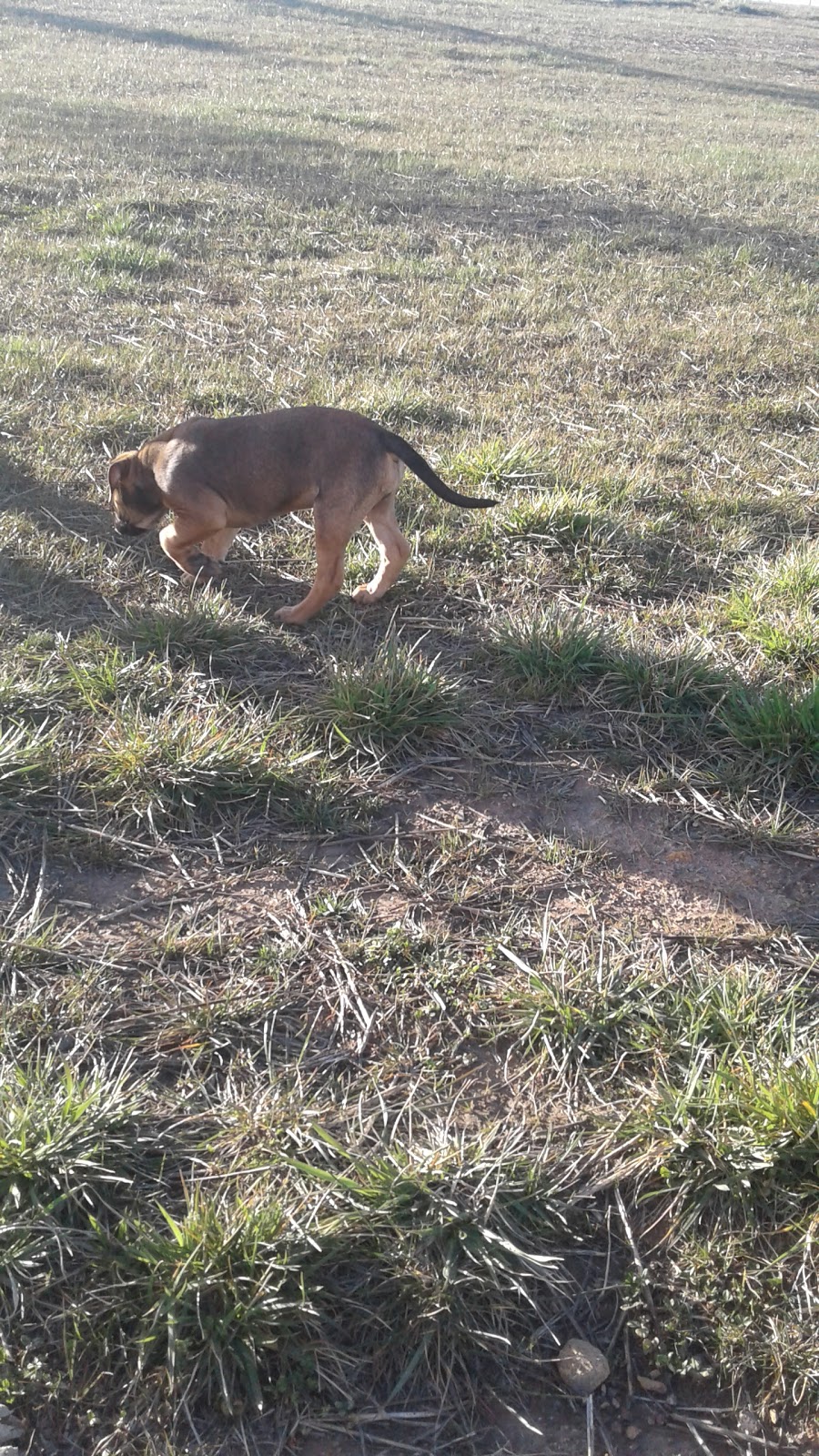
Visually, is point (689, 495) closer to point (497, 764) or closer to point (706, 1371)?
point (497, 764)

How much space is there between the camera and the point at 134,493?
5.15 m

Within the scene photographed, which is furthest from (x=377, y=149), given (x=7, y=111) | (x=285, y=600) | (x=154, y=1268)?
(x=154, y=1268)

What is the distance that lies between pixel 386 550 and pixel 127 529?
1.28 m

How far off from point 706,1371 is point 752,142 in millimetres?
20625

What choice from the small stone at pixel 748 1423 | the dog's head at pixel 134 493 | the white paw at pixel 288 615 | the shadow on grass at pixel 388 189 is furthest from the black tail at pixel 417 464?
the shadow on grass at pixel 388 189

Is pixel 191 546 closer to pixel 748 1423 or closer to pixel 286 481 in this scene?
pixel 286 481

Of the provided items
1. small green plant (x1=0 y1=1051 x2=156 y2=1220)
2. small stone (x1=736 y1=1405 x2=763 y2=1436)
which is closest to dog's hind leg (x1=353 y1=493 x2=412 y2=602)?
small green plant (x1=0 y1=1051 x2=156 y2=1220)

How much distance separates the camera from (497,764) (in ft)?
13.7

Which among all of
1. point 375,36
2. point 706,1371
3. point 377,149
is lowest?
point 706,1371

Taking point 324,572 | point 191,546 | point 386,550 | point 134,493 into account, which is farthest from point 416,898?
point 134,493

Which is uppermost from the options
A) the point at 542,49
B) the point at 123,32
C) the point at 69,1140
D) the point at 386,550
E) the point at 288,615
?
the point at 542,49

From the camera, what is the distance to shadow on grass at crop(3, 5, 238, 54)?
23.6 m

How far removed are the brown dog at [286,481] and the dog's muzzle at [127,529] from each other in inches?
4.6

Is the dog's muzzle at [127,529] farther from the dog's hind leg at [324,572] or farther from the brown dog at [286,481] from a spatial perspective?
the dog's hind leg at [324,572]
